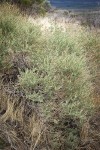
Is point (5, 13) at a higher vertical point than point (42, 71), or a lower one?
higher

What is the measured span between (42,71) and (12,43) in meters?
0.80

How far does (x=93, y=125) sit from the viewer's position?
5.45 m

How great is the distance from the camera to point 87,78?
6.14 metres

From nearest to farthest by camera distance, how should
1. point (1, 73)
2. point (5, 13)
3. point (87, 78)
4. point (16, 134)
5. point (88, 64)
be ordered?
point (16, 134)
point (1, 73)
point (87, 78)
point (88, 64)
point (5, 13)

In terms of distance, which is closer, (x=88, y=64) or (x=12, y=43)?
(x=12, y=43)

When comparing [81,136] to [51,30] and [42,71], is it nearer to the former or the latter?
[42,71]

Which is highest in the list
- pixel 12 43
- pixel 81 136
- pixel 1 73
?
pixel 12 43

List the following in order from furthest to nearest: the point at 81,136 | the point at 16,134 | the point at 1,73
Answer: the point at 1,73, the point at 81,136, the point at 16,134

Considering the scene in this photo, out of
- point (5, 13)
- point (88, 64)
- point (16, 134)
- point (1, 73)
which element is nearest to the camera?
point (16, 134)

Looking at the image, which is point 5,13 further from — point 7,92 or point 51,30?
point 7,92

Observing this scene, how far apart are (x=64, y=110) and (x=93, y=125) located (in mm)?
644

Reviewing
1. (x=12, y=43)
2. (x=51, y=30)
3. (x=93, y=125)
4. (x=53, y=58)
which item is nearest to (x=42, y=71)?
(x=53, y=58)

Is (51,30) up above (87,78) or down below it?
above

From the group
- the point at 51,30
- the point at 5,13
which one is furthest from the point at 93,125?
the point at 5,13
